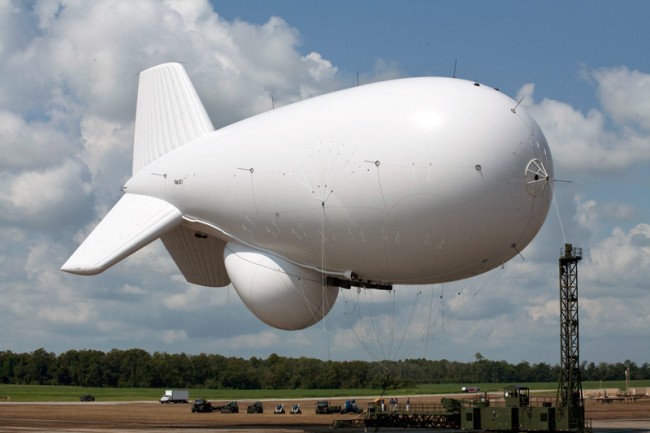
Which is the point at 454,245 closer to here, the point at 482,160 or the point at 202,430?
the point at 482,160

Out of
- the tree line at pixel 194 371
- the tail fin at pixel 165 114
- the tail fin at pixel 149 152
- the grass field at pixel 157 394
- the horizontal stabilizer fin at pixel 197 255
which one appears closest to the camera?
the tail fin at pixel 149 152

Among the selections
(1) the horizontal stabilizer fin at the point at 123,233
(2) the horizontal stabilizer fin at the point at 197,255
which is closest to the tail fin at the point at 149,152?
(1) the horizontal stabilizer fin at the point at 123,233

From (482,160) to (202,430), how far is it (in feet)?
66.8

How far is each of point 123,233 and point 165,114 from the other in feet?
19.9

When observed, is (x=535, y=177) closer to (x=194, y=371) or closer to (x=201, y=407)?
(x=201, y=407)

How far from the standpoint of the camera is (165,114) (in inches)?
1538

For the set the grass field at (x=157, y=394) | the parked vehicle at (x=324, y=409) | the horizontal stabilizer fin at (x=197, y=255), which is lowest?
the grass field at (x=157, y=394)

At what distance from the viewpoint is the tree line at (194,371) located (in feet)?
435

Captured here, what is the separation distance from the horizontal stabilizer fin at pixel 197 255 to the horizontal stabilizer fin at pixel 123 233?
69.2 inches

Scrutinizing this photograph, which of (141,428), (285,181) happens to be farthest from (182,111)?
(141,428)

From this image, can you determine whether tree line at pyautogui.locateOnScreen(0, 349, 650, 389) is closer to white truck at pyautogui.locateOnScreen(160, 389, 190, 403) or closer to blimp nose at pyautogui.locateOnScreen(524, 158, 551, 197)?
white truck at pyautogui.locateOnScreen(160, 389, 190, 403)

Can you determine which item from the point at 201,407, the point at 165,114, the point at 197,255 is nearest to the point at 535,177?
the point at 197,255

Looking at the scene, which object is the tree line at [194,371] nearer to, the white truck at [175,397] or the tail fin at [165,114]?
the white truck at [175,397]

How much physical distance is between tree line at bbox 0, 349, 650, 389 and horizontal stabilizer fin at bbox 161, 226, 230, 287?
280ft
